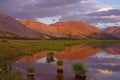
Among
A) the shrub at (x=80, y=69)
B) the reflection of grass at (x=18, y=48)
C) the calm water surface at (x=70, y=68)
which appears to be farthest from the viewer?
the reflection of grass at (x=18, y=48)

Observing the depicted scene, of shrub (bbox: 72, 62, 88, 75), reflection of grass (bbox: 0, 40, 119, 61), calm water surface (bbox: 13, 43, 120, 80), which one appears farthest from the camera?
reflection of grass (bbox: 0, 40, 119, 61)

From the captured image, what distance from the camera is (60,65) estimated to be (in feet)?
115

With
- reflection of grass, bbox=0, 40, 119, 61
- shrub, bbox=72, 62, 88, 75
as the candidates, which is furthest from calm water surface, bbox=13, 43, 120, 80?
reflection of grass, bbox=0, 40, 119, 61

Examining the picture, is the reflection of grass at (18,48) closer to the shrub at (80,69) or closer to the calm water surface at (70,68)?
the calm water surface at (70,68)

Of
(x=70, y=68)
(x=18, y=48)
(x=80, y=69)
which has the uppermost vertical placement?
(x=18, y=48)

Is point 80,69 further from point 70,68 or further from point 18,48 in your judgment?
point 18,48

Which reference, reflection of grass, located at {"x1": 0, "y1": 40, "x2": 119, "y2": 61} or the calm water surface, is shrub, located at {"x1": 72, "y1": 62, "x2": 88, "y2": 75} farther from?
reflection of grass, located at {"x1": 0, "y1": 40, "x2": 119, "y2": 61}

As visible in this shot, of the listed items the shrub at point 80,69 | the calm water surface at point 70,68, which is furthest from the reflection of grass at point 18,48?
the shrub at point 80,69

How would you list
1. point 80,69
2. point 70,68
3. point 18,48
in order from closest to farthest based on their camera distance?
point 80,69, point 70,68, point 18,48

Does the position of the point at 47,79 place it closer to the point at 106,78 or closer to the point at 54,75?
the point at 54,75

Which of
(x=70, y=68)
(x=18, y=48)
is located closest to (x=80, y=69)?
(x=70, y=68)

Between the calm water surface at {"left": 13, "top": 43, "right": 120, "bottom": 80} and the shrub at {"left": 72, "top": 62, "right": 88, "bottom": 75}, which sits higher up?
the shrub at {"left": 72, "top": 62, "right": 88, "bottom": 75}

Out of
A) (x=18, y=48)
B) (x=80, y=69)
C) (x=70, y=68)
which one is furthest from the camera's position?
(x=18, y=48)

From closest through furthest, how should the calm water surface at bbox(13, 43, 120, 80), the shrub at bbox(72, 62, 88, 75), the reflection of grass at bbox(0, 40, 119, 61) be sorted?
1. the shrub at bbox(72, 62, 88, 75)
2. the calm water surface at bbox(13, 43, 120, 80)
3. the reflection of grass at bbox(0, 40, 119, 61)
